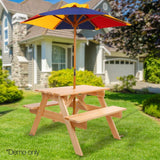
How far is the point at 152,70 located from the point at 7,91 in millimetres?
15470

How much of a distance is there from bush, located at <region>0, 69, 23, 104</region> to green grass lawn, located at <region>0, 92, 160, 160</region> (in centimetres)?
259

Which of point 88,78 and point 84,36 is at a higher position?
point 84,36

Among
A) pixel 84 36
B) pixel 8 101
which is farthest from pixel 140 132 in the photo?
pixel 84 36

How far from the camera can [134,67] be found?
20.4 m

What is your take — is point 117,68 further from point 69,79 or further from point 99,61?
point 69,79

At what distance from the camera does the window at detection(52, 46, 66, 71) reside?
13.1 m

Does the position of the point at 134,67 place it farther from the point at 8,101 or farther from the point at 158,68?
the point at 8,101

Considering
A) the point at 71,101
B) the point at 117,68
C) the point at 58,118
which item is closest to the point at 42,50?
the point at 71,101

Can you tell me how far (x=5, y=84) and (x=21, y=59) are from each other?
4964 mm

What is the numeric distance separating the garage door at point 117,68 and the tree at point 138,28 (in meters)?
7.80

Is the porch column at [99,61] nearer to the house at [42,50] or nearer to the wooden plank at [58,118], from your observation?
the house at [42,50]

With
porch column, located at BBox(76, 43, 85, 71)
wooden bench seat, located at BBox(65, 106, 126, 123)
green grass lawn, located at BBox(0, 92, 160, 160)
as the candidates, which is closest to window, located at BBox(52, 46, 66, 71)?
porch column, located at BBox(76, 43, 85, 71)

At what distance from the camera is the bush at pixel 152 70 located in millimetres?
18828

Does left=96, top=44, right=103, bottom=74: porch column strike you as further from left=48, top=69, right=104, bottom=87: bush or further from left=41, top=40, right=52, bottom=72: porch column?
left=41, top=40, right=52, bottom=72: porch column
